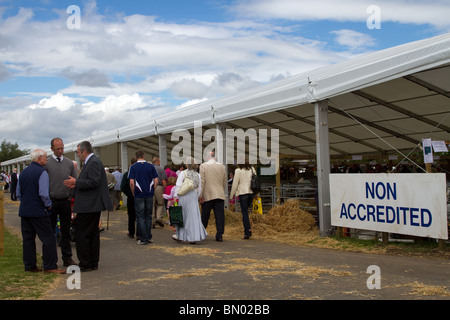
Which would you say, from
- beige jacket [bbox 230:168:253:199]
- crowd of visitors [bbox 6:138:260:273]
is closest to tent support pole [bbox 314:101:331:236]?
beige jacket [bbox 230:168:253:199]

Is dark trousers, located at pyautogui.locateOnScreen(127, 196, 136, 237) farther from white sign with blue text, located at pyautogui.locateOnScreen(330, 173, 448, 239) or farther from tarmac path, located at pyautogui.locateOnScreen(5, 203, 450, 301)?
white sign with blue text, located at pyautogui.locateOnScreen(330, 173, 448, 239)

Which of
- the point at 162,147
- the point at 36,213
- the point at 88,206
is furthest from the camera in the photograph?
the point at 162,147

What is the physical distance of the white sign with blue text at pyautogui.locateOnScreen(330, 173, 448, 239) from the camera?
27.2 feet

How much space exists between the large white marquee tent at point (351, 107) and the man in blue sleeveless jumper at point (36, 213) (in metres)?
5.95

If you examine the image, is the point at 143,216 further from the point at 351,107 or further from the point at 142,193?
the point at 351,107

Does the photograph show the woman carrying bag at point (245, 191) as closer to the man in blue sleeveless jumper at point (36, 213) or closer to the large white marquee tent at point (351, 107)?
the large white marquee tent at point (351, 107)

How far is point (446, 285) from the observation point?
6.14m

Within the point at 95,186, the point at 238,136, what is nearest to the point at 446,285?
the point at 95,186

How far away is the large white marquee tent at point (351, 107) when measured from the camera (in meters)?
9.32

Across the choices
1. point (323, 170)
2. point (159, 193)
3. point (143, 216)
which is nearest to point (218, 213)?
point (143, 216)

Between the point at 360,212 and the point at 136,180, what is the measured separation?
488cm

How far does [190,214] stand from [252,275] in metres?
4.16

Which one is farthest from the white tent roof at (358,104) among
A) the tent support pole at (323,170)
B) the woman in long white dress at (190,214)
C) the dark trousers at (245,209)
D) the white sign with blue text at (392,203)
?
the woman in long white dress at (190,214)

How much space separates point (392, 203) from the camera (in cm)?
909
